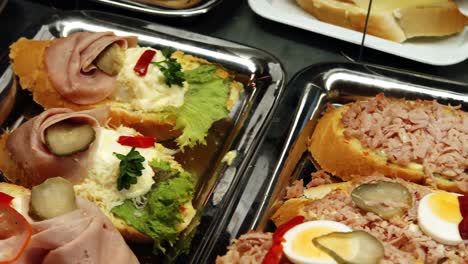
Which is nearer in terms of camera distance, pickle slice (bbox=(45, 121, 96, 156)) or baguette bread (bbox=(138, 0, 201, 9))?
pickle slice (bbox=(45, 121, 96, 156))

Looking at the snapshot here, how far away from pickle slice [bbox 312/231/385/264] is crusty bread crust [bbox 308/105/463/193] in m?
0.54

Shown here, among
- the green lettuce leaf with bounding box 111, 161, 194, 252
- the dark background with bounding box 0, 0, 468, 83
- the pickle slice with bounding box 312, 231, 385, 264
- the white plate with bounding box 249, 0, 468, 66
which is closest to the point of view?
the pickle slice with bounding box 312, 231, 385, 264

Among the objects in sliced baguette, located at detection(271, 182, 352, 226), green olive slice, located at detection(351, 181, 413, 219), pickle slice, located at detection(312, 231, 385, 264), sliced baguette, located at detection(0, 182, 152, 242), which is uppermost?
pickle slice, located at detection(312, 231, 385, 264)

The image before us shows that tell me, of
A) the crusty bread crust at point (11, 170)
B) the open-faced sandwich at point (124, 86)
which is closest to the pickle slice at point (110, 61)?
the open-faced sandwich at point (124, 86)

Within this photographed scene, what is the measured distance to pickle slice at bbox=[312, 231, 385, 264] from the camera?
219cm

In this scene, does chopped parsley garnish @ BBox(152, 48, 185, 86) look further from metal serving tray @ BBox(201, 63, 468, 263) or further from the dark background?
the dark background

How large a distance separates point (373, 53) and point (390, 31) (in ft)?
0.49

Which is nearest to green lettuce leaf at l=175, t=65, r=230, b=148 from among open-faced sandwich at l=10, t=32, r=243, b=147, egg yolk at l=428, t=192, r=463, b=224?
open-faced sandwich at l=10, t=32, r=243, b=147

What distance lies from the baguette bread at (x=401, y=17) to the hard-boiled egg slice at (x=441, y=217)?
135 centimetres

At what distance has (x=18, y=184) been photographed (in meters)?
2.87

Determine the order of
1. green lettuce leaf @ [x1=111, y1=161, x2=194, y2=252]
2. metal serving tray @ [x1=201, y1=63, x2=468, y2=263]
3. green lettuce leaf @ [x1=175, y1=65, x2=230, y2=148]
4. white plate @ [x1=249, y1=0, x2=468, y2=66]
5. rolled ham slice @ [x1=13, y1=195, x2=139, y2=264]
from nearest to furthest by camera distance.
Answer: rolled ham slice @ [x1=13, y1=195, x2=139, y2=264], green lettuce leaf @ [x1=111, y1=161, x2=194, y2=252], metal serving tray @ [x1=201, y1=63, x2=468, y2=263], green lettuce leaf @ [x1=175, y1=65, x2=230, y2=148], white plate @ [x1=249, y1=0, x2=468, y2=66]

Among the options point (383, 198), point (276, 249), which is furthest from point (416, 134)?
point (276, 249)

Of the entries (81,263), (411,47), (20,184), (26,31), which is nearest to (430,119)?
(411,47)

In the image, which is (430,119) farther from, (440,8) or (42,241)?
(42,241)
